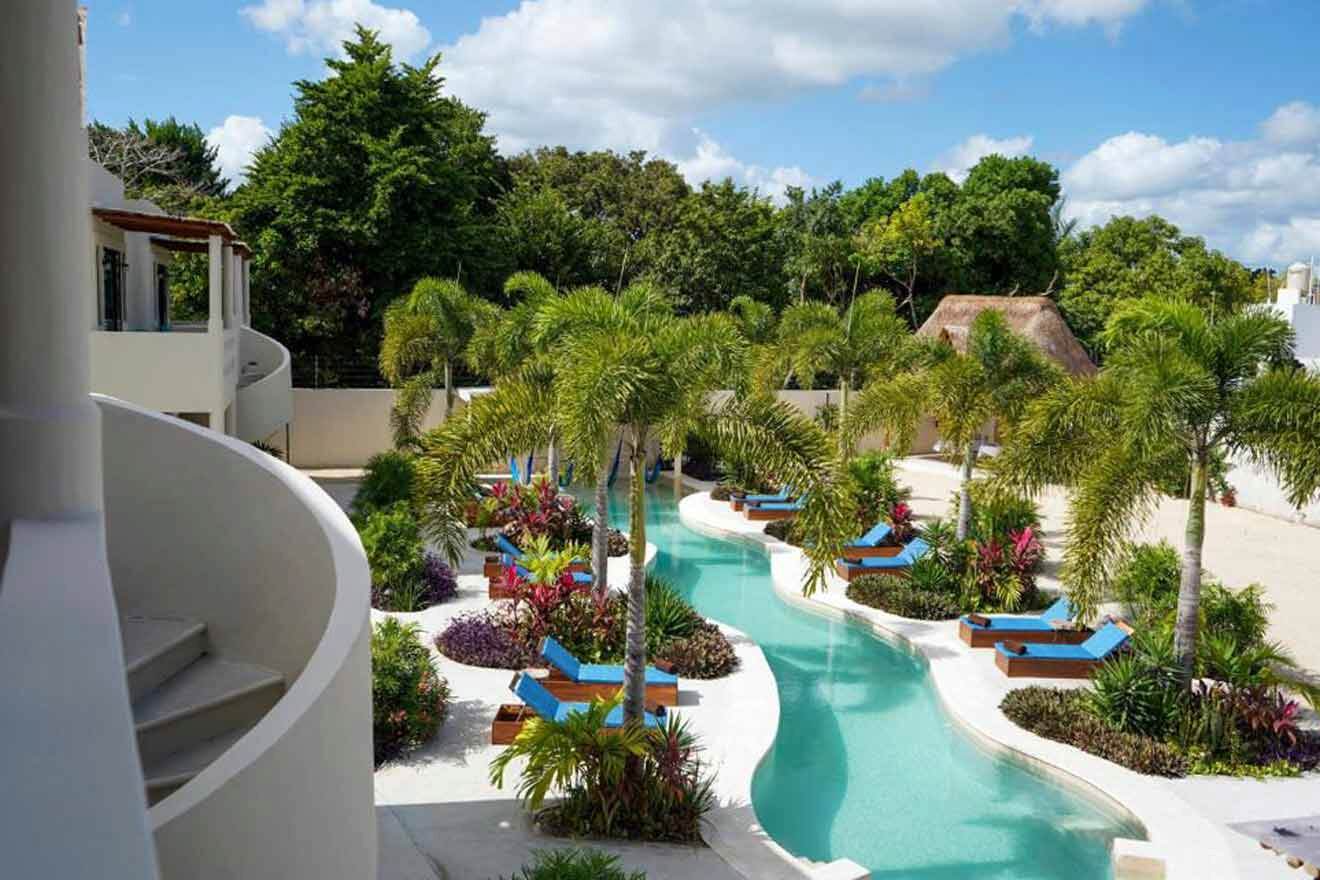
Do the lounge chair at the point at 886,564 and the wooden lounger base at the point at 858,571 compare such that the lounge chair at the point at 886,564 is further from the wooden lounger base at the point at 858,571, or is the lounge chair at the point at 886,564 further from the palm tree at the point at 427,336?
the palm tree at the point at 427,336

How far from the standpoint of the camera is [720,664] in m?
12.1

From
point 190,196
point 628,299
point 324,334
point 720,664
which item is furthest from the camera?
point 190,196

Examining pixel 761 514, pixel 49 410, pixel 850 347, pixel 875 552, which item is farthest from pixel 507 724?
pixel 850 347

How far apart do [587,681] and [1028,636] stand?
5650 millimetres

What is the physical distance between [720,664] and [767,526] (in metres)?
8.26

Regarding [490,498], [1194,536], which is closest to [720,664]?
A: [1194,536]

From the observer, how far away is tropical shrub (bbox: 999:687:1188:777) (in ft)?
32.1

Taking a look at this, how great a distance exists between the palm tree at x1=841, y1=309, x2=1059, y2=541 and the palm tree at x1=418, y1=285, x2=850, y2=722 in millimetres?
6637

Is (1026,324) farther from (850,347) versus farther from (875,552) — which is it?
(875,552)

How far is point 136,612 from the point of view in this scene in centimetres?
722

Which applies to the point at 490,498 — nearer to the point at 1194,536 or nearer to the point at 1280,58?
the point at 1194,536

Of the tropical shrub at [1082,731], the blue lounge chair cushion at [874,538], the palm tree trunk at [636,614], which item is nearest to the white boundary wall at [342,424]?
the blue lounge chair cushion at [874,538]

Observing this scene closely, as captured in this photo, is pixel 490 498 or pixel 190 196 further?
pixel 190 196

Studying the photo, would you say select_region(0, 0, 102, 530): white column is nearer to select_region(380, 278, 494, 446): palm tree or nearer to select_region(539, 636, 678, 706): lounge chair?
select_region(539, 636, 678, 706): lounge chair
